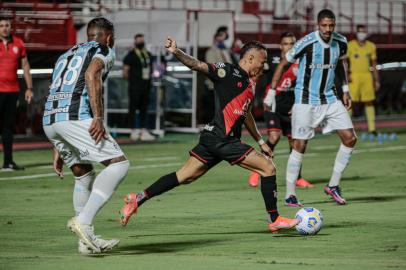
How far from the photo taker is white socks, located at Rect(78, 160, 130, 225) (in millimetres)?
9453

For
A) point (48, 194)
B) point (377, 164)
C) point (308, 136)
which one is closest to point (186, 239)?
point (308, 136)

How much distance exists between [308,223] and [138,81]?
14009 mm

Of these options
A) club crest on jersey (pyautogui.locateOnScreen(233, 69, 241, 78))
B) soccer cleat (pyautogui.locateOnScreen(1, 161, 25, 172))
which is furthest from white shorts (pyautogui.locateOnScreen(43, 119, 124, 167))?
soccer cleat (pyautogui.locateOnScreen(1, 161, 25, 172))

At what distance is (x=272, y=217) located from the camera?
35.7 feet

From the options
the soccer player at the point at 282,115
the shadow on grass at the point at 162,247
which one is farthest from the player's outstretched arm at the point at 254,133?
the soccer player at the point at 282,115

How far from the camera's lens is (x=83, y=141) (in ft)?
31.4

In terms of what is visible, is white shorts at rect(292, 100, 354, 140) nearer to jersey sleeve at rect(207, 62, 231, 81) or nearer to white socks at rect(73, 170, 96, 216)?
jersey sleeve at rect(207, 62, 231, 81)

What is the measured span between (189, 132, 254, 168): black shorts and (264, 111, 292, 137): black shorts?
478 centimetres

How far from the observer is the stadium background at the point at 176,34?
24.9 m

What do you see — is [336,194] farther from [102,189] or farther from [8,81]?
[8,81]

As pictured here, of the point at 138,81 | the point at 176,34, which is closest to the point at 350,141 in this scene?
the point at 138,81

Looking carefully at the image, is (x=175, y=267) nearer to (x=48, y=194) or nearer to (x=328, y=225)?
(x=328, y=225)

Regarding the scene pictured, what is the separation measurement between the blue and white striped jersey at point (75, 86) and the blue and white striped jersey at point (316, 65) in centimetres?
437

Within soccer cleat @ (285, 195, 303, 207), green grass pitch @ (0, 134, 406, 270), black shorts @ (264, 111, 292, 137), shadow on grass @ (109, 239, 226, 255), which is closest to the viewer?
green grass pitch @ (0, 134, 406, 270)
